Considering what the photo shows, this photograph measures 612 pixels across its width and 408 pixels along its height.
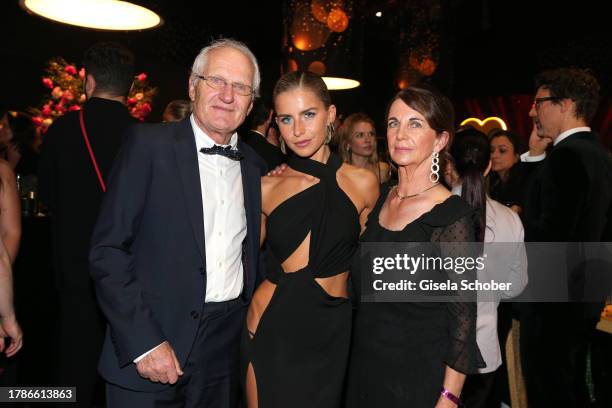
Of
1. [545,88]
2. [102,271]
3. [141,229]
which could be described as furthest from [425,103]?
[545,88]

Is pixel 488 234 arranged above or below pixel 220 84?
below

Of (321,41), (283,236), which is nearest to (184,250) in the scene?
(283,236)

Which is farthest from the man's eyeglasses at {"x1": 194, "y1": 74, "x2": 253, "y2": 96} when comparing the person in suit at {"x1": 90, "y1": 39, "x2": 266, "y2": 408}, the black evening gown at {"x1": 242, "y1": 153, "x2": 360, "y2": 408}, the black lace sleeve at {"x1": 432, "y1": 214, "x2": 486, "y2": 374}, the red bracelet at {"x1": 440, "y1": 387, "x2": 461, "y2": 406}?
the red bracelet at {"x1": 440, "y1": 387, "x2": 461, "y2": 406}

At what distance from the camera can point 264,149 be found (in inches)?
177

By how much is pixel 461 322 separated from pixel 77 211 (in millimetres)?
2263

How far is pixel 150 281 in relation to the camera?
2051 millimetres

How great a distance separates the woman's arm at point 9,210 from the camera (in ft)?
9.37

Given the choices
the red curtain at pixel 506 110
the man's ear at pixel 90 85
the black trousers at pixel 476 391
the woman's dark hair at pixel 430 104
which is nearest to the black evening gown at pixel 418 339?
the woman's dark hair at pixel 430 104

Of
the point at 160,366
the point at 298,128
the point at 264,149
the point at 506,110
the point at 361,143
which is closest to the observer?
the point at 160,366

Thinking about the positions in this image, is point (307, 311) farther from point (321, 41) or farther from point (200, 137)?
point (321, 41)

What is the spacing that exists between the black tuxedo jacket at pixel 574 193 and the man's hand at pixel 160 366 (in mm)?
2395

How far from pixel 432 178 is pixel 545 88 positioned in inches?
69.7

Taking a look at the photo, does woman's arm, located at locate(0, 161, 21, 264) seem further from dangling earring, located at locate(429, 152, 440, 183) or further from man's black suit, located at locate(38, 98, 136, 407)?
dangling earring, located at locate(429, 152, 440, 183)

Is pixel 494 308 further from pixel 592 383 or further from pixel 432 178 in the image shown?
pixel 592 383
